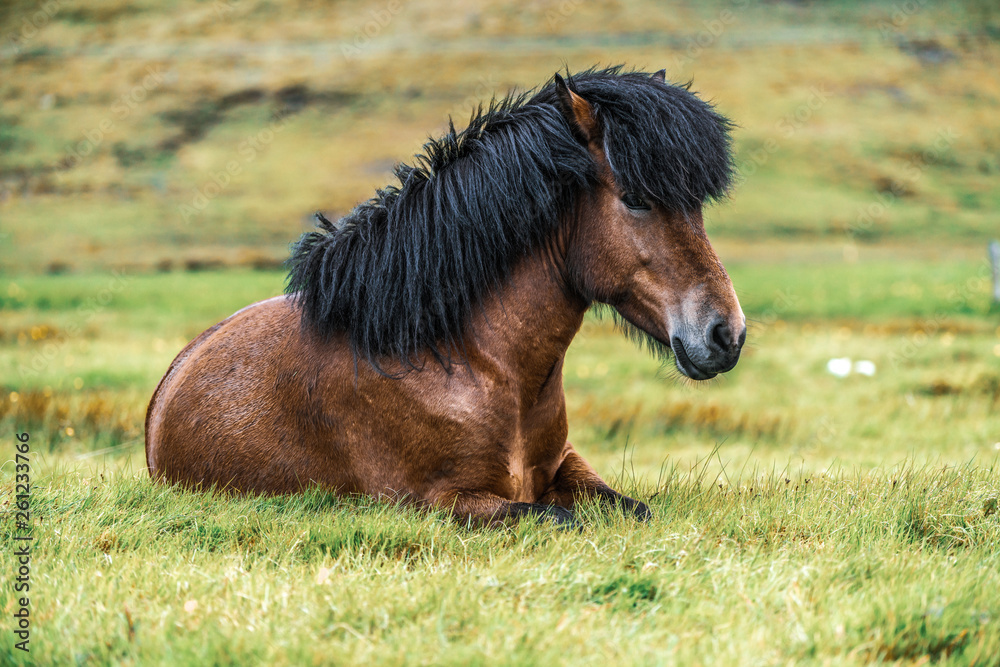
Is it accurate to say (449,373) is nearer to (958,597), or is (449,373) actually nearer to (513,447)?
(513,447)

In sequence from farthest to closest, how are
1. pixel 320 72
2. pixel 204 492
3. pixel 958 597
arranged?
pixel 320 72 → pixel 204 492 → pixel 958 597

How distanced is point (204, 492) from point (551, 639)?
3.01 metres

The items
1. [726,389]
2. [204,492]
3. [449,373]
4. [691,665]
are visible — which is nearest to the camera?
[691,665]

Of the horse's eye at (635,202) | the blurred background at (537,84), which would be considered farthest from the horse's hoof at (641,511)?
the horse's eye at (635,202)

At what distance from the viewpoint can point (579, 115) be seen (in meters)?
4.62

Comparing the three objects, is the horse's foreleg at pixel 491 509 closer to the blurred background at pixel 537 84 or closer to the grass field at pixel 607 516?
the grass field at pixel 607 516

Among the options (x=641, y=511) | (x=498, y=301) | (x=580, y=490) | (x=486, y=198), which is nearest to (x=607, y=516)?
(x=641, y=511)

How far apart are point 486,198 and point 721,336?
1.59 meters

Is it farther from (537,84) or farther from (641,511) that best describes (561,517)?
(537,84)

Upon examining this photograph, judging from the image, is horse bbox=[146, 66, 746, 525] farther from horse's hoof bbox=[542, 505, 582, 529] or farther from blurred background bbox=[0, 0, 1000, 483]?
blurred background bbox=[0, 0, 1000, 483]

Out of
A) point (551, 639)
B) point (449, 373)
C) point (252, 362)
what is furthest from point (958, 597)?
point (252, 362)

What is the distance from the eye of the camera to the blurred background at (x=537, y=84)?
11789mm

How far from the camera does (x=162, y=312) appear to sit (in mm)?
23688

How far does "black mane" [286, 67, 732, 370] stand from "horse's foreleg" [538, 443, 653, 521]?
1.18 metres
